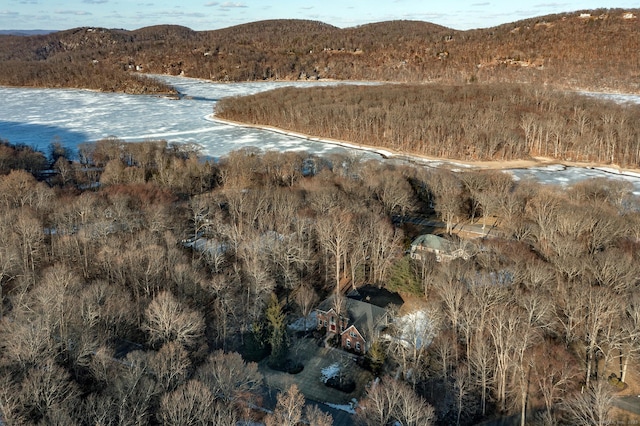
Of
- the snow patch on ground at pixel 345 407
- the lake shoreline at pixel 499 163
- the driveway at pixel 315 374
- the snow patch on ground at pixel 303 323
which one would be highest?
the lake shoreline at pixel 499 163

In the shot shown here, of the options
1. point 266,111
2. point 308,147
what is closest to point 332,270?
point 308,147

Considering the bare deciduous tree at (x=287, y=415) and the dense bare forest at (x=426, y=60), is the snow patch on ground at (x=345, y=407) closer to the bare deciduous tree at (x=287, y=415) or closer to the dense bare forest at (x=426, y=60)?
the bare deciduous tree at (x=287, y=415)

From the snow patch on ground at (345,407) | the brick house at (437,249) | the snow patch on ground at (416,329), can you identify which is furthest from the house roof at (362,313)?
the brick house at (437,249)

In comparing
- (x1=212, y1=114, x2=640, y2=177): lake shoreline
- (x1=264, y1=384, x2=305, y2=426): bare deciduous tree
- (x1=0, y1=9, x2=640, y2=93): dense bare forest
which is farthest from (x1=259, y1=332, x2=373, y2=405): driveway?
(x1=0, y1=9, x2=640, y2=93): dense bare forest

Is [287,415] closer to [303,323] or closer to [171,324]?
[171,324]

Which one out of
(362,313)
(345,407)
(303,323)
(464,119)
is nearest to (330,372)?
(345,407)
